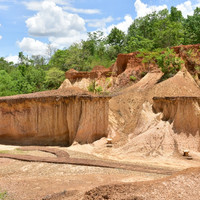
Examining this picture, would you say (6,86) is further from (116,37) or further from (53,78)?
(116,37)

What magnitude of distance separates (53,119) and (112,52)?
26.1m

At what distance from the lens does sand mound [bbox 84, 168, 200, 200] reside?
4793mm

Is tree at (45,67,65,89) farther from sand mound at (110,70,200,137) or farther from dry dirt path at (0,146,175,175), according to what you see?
dry dirt path at (0,146,175,175)

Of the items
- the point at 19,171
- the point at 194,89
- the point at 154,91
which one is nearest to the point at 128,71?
the point at 154,91

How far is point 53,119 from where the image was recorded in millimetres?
15328

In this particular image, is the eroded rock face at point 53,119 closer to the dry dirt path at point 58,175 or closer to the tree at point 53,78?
the dry dirt path at point 58,175

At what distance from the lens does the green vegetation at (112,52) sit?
79.5 ft

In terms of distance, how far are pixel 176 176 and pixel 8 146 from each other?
11.8 metres

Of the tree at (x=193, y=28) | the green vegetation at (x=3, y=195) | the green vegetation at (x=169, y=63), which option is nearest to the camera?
the green vegetation at (x=3, y=195)

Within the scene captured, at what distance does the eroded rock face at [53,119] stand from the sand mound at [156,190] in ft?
30.9

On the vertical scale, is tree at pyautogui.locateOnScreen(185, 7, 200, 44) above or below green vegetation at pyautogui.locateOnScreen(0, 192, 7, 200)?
above

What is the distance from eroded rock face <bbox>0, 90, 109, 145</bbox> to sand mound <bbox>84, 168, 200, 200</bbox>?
371 inches

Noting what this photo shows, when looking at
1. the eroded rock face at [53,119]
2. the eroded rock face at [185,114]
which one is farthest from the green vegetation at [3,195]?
the eroded rock face at [185,114]

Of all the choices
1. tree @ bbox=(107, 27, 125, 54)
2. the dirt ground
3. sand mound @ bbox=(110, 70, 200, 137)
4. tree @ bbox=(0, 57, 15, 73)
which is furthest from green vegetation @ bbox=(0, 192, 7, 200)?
tree @ bbox=(0, 57, 15, 73)
